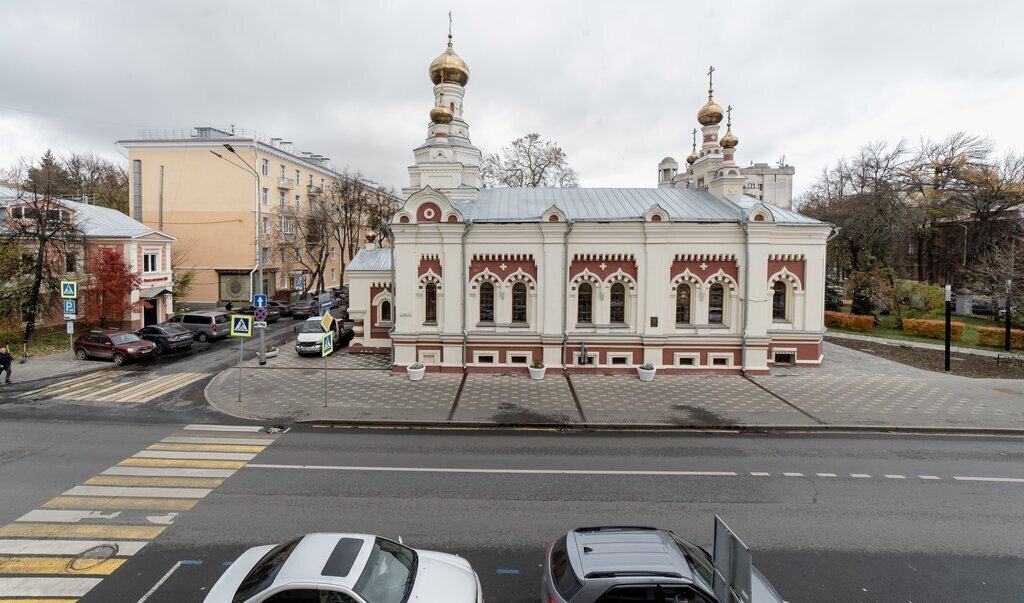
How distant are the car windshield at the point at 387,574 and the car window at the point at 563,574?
170 cm

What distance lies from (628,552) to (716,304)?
16.1 m

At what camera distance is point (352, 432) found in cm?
1309

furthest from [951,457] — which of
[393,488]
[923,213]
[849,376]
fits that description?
[923,213]

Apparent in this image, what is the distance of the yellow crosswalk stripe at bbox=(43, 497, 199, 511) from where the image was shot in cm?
873

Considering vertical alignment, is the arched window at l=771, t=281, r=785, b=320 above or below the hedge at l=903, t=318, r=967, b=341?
above

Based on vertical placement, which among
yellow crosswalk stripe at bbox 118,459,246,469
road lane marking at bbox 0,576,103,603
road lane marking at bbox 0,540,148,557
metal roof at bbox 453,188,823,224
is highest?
metal roof at bbox 453,188,823,224

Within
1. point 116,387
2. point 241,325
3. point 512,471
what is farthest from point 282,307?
point 512,471

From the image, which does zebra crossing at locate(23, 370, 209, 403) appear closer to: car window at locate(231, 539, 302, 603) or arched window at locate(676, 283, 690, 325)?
car window at locate(231, 539, 302, 603)

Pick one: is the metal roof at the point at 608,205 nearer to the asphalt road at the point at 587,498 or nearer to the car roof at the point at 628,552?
the asphalt road at the point at 587,498

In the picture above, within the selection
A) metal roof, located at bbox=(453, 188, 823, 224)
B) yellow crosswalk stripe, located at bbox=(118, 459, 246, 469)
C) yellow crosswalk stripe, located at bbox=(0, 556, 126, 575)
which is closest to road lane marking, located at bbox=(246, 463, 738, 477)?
yellow crosswalk stripe, located at bbox=(118, 459, 246, 469)

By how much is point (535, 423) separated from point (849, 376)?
45.6 ft

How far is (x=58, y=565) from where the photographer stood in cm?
704

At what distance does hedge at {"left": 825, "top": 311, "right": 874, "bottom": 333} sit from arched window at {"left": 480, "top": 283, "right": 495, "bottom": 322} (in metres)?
24.8

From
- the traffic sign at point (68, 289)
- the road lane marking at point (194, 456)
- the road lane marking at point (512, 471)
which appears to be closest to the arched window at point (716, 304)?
the road lane marking at point (512, 471)
